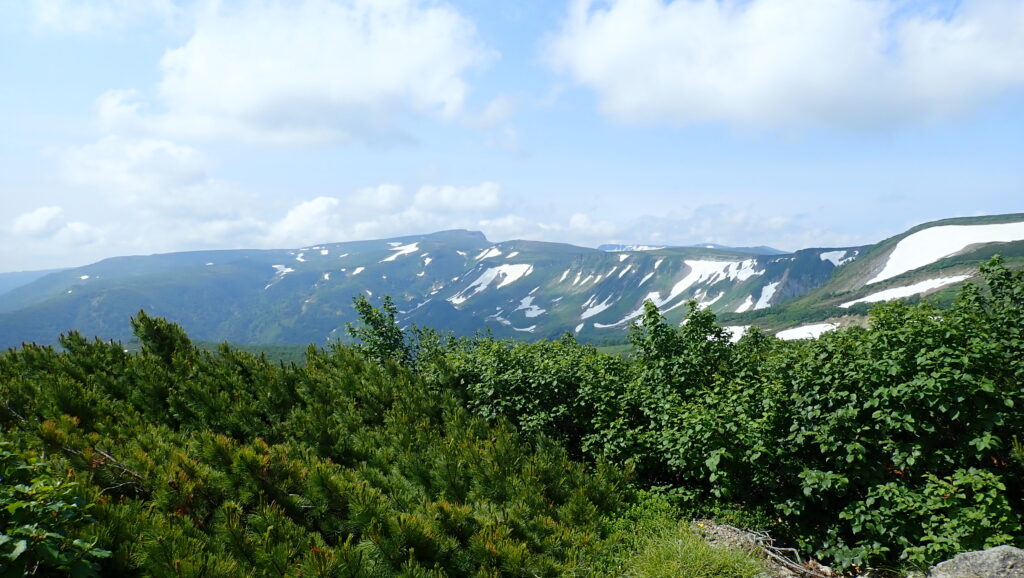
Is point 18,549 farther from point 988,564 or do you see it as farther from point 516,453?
point 988,564

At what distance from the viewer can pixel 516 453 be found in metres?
9.86

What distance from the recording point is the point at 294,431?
10109mm

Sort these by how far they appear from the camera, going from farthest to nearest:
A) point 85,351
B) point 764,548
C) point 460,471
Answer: point 85,351 < point 460,471 < point 764,548

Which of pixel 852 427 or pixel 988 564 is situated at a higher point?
pixel 852 427

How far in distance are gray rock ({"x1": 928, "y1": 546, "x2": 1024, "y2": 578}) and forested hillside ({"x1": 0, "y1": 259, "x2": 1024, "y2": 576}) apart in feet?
2.19

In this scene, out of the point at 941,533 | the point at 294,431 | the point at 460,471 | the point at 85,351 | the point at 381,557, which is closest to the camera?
the point at 381,557

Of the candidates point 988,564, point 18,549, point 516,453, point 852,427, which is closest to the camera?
point 18,549

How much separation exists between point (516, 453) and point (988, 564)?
7.15 metres

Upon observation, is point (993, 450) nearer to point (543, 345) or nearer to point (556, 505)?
point (556, 505)

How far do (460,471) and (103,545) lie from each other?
5.08m

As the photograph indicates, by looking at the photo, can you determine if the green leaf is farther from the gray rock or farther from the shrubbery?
the gray rock

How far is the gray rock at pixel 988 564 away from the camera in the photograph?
623 centimetres

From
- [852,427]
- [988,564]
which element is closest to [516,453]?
[852,427]

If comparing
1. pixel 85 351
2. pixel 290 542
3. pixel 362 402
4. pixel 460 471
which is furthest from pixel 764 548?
pixel 85 351
